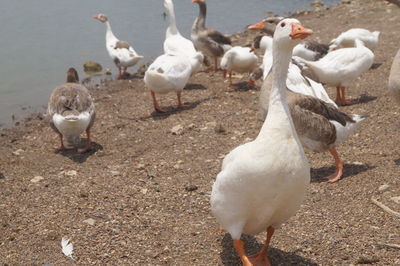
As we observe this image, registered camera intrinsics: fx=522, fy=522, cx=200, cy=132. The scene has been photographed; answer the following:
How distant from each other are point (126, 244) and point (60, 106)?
392 centimetres

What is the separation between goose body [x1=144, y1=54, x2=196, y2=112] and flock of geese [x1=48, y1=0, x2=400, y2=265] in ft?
0.07

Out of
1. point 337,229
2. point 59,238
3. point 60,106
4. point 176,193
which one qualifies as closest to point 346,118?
point 337,229

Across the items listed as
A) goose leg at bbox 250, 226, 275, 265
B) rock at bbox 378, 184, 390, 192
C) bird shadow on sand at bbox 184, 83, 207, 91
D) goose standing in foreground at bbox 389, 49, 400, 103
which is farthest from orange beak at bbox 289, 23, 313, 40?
bird shadow on sand at bbox 184, 83, 207, 91

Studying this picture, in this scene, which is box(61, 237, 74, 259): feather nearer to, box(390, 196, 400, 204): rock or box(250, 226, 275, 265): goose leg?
box(250, 226, 275, 265): goose leg

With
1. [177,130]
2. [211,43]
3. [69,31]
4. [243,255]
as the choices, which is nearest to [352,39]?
[211,43]

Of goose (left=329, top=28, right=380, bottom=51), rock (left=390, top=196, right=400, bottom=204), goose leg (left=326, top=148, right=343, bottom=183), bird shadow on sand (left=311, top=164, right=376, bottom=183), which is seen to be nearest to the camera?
rock (left=390, top=196, right=400, bottom=204)

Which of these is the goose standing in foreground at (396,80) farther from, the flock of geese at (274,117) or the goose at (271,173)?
the goose at (271,173)

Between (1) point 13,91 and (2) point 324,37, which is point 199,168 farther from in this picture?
(2) point 324,37

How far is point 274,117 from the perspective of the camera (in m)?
4.37

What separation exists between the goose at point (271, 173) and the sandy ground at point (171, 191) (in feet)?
2.44

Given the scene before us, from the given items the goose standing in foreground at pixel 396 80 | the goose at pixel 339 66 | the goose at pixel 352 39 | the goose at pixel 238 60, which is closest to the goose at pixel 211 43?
the goose at pixel 238 60

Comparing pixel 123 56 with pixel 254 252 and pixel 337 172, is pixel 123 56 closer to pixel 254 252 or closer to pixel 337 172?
pixel 337 172

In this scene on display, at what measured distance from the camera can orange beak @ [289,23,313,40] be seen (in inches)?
167

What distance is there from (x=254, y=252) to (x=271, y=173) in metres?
1.44
